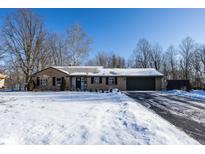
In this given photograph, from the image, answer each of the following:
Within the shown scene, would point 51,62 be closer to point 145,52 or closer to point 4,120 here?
point 145,52

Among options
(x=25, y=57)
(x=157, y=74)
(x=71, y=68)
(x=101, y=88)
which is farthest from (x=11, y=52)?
(x=157, y=74)

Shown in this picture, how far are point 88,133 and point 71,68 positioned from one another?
79.2 feet

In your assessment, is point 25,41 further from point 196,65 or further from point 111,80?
point 196,65

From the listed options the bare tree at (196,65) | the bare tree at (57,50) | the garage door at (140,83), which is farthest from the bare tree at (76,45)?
the bare tree at (196,65)

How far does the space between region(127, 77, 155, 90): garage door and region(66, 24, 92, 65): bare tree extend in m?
12.9

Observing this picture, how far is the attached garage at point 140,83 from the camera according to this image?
26.9 m

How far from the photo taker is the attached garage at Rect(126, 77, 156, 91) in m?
26.9

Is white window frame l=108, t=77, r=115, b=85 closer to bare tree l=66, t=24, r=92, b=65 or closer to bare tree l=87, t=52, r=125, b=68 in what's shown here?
bare tree l=66, t=24, r=92, b=65

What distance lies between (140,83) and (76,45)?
15.5 metres

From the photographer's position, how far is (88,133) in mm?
4758

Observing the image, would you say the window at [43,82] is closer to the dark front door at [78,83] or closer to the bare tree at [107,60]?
the dark front door at [78,83]

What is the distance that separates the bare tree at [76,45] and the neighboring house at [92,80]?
912 cm

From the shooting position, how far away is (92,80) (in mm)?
26531

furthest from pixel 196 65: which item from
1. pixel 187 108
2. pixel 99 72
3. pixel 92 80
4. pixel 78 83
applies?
pixel 187 108
